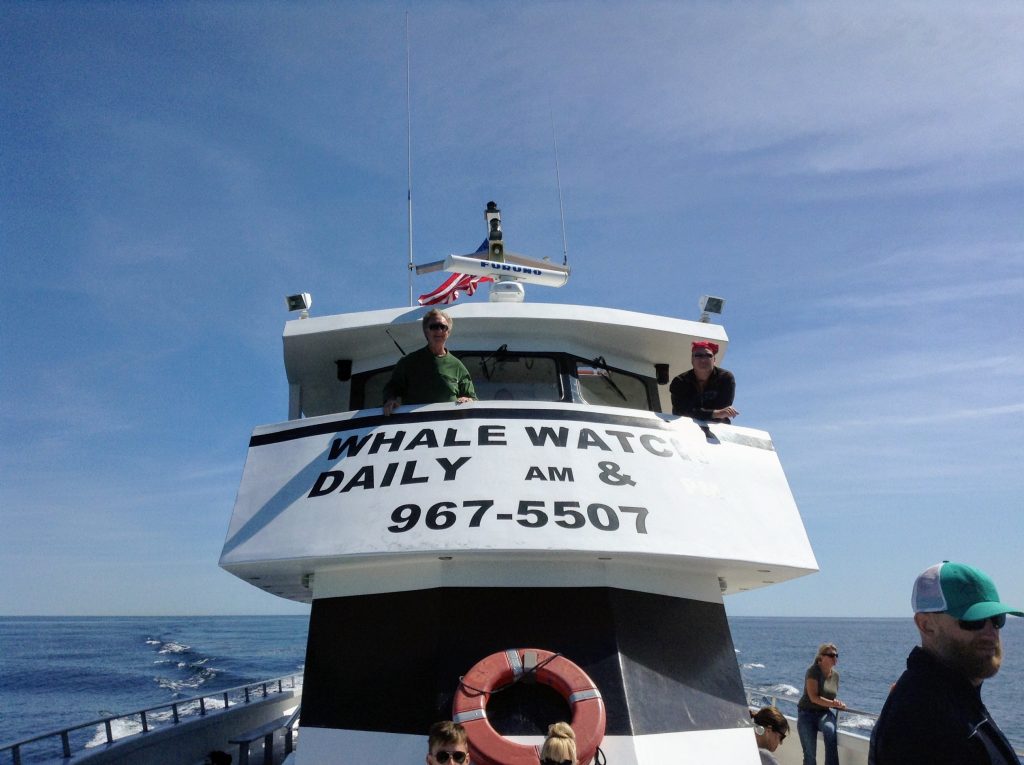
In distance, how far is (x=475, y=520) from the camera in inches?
180

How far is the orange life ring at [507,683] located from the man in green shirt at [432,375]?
1.95 meters

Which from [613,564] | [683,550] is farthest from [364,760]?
[683,550]

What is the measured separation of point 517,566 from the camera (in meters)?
4.89

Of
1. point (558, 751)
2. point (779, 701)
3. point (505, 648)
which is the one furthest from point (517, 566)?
point (779, 701)

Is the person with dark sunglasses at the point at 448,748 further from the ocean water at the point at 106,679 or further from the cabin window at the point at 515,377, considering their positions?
the ocean water at the point at 106,679

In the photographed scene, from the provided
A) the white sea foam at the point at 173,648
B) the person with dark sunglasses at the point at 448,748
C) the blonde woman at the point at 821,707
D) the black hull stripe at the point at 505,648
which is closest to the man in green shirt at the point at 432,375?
the black hull stripe at the point at 505,648

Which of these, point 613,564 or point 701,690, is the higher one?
point 613,564

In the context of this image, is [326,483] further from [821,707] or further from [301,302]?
[821,707]

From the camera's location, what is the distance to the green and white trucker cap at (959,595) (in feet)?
6.98

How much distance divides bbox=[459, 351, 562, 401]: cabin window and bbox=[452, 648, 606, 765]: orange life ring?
2899 millimetres

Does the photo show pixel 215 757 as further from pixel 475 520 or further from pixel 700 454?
pixel 700 454

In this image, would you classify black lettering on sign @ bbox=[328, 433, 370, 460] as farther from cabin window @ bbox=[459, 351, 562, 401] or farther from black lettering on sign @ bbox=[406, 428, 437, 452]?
cabin window @ bbox=[459, 351, 562, 401]

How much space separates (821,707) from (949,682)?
550cm

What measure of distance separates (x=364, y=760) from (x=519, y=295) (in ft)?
15.2
